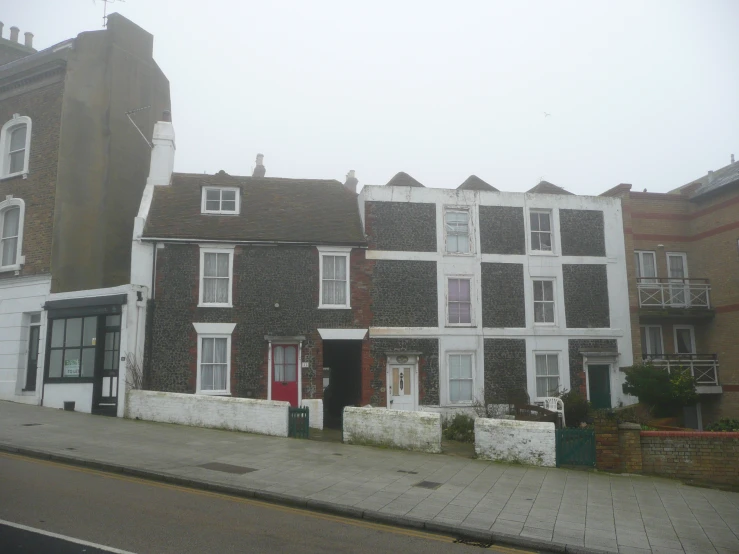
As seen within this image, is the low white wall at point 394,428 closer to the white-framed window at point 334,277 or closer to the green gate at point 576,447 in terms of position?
the green gate at point 576,447

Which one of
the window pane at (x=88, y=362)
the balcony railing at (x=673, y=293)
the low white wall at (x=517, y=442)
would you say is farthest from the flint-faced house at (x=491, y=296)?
the window pane at (x=88, y=362)

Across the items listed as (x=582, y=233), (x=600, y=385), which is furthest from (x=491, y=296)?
(x=600, y=385)

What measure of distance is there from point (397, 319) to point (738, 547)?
13608 millimetres

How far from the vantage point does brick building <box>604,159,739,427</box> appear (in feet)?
78.0

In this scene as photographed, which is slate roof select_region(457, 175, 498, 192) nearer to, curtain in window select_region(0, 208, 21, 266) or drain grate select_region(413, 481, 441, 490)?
drain grate select_region(413, 481, 441, 490)

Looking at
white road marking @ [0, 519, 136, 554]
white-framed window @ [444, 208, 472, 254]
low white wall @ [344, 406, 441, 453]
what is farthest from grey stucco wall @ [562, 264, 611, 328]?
white road marking @ [0, 519, 136, 554]

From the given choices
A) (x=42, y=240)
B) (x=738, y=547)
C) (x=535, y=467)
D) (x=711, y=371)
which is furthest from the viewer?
(x=711, y=371)

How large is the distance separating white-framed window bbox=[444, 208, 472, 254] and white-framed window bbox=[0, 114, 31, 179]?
50.8 feet

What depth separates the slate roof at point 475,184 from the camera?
23.6 metres

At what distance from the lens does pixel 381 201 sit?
21484 millimetres

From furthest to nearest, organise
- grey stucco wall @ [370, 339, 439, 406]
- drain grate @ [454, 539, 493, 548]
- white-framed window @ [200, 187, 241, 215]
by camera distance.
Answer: white-framed window @ [200, 187, 241, 215], grey stucco wall @ [370, 339, 439, 406], drain grate @ [454, 539, 493, 548]

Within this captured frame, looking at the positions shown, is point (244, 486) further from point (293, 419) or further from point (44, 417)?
point (44, 417)

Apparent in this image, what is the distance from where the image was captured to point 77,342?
61.6ft

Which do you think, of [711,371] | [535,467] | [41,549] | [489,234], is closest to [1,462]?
[41,549]
